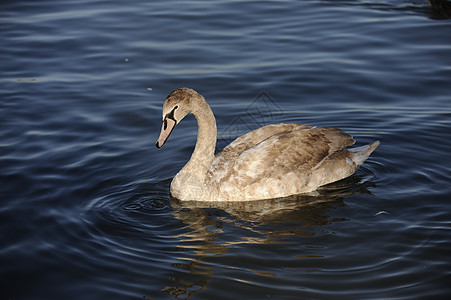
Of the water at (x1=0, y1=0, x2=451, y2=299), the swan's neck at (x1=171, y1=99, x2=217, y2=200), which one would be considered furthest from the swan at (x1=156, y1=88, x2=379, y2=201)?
the water at (x1=0, y1=0, x2=451, y2=299)

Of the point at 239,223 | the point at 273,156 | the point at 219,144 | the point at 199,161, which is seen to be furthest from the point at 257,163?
the point at 219,144

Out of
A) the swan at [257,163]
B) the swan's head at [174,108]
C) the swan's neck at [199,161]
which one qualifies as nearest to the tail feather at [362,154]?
the swan at [257,163]

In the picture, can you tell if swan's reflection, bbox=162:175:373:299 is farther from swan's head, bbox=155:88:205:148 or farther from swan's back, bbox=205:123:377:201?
swan's head, bbox=155:88:205:148

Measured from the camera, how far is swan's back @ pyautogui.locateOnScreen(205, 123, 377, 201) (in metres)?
10.3

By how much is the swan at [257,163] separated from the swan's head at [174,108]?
0.05 feet

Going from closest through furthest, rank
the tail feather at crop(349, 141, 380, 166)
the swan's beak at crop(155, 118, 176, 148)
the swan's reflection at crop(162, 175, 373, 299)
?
1. the swan's reflection at crop(162, 175, 373, 299)
2. the swan's beak at crop(155, 118, 176, 148)
3. the tail feather at crop(349, 141, 380, 166)

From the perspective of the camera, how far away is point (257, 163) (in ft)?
33.6

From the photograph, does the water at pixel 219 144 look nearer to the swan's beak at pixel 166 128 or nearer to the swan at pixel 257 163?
the swan at pixel 257 163

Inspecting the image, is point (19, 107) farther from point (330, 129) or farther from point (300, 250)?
point (300, 250)

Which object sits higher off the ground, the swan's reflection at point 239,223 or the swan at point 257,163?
the swan at point 257,163

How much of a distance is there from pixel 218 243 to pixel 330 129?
121 inches

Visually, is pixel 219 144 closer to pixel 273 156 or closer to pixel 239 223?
pixel 273 156

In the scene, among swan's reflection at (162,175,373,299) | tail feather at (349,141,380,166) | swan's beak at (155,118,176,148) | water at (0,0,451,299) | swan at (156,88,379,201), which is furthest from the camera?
tail feather at (349,141,380,166)

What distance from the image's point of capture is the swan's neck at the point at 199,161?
10273 mm
